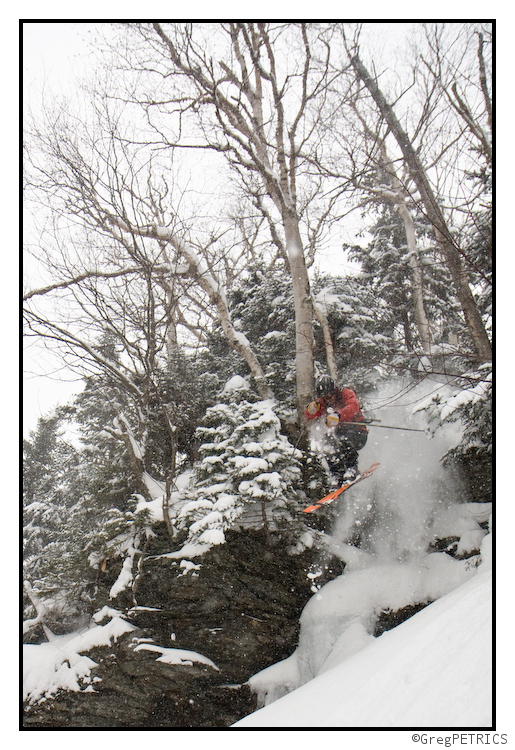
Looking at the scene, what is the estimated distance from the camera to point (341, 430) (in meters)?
5.77

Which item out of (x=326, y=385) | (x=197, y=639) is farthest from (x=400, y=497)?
(x=197, y=639)

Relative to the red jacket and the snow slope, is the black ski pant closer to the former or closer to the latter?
the red jacket

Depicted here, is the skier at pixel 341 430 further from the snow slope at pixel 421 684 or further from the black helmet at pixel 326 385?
the snow slope at pixel 421 684

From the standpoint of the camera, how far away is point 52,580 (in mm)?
5465

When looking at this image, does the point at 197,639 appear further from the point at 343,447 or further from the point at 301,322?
the point at 301,322

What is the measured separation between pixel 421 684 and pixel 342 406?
3731 millimetres

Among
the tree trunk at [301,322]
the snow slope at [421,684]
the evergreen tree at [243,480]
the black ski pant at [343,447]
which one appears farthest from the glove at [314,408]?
the snow slope at [421,684]

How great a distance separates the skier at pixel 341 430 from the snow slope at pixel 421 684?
2.42m

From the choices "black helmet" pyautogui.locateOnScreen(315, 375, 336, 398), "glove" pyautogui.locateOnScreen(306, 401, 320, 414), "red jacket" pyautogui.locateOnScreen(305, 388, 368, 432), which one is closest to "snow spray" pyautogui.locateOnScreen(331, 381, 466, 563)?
"red jacket" pyautogui.locateOnScreen(305, 388, 368, 432)

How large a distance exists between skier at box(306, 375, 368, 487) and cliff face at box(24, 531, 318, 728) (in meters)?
1.30

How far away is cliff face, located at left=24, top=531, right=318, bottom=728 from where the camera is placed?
4.69 m

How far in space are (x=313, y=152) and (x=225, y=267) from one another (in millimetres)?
2900

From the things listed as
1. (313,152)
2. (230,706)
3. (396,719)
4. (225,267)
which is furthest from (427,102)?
(230,706)

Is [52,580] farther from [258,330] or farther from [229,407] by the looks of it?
[258,330]
